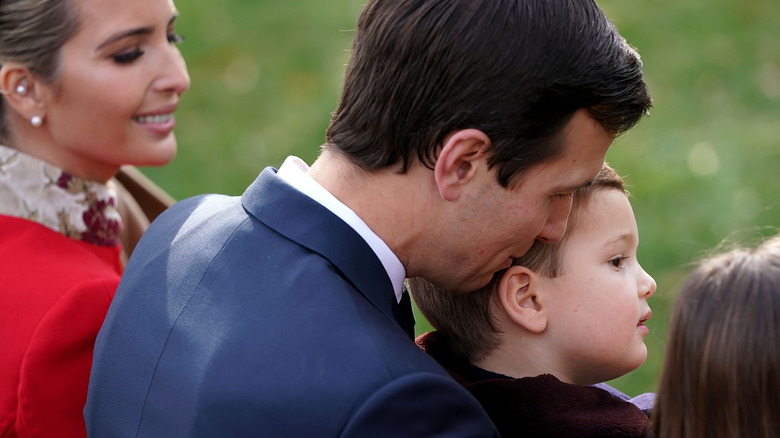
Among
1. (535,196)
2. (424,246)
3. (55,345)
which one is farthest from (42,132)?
(535,196)

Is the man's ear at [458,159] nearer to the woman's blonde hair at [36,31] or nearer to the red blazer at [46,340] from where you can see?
the red blazer at [46,340]

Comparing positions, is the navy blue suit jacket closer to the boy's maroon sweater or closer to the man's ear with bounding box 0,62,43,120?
the boy's maroon sweater

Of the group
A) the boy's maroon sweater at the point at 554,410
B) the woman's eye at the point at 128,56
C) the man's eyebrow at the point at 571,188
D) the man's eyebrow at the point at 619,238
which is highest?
the woman's eye at the point at 128,56

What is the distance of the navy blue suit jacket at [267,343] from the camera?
1878mm

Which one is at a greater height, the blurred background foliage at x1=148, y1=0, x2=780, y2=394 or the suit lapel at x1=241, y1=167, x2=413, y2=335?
the blurred background foliage at x1=148, y1=0, x2=780, y2=394

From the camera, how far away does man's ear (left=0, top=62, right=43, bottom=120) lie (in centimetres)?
276

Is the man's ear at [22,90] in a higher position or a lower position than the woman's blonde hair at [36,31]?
lower

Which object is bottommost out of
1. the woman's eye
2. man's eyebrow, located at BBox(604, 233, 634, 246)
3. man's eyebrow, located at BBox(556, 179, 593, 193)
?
man's eyebrow, located at BBox(604, 233, 634, 246)

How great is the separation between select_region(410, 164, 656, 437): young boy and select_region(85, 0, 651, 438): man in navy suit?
126 mm

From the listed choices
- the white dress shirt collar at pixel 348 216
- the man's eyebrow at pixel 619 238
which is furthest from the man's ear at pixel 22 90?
the man's eyebrow at pixel 619 238

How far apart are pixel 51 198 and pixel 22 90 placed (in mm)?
307

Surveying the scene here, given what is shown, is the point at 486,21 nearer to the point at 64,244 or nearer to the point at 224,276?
the point at 224,276

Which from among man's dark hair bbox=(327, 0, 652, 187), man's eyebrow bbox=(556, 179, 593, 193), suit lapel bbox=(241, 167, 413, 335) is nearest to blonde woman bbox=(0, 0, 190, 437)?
suit lapel bbox=(241, 167, 413, 335)

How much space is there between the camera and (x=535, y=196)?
2.25 meters
